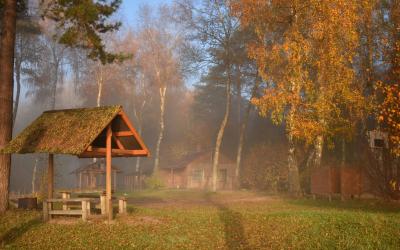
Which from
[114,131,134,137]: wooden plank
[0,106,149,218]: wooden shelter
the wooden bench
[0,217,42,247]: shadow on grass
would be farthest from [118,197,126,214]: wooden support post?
[0,217,42,247]: shadow on grass

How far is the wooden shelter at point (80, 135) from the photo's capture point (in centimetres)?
1588

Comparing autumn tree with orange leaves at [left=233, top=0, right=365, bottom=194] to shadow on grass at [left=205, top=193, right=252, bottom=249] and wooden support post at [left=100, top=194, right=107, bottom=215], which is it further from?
wooden support post at [left=100, top=194, right=107, bottom=215]

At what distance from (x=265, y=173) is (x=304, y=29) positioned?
17.9m

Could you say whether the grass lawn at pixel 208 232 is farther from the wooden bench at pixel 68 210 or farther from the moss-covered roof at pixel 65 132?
the moss-covered roof at pixel 65 132

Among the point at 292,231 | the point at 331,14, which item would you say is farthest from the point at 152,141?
the point at 292,231

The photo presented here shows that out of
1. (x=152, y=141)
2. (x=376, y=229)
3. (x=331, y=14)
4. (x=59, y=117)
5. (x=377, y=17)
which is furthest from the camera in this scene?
(x=152, y=141)

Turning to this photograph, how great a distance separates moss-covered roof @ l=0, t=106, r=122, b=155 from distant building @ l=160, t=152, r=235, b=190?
36.3 meters

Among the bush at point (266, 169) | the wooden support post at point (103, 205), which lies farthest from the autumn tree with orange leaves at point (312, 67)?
the wooden support post at point (103, 205)

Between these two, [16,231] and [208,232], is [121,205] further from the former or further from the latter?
[208,232]

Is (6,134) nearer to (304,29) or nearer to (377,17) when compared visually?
(304,29)

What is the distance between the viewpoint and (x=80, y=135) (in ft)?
52.5

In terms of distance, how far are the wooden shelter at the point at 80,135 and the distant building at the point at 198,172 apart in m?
35.3

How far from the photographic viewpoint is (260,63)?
91.3 feet

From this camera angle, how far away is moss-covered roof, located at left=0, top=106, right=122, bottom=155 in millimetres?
15750
